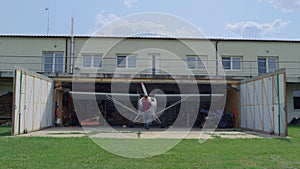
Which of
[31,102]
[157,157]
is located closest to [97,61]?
[31,102]

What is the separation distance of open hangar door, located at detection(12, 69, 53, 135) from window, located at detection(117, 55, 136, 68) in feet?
18.4

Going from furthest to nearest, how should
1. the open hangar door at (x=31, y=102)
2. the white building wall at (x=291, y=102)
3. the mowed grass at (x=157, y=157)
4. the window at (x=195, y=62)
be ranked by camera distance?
the white building wall at (x=291, y=102) → the window at (x=195, y=62) → the open hangar door at (x=31, y=102) → the mowed grass at (x=157, y=157)

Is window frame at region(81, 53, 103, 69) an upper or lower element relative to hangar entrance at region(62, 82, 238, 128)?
upper

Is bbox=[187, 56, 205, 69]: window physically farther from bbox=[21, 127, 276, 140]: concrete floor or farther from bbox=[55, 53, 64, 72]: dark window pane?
bbox=[55, 53, 64, 72]: dark window pane

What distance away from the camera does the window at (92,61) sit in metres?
20.3

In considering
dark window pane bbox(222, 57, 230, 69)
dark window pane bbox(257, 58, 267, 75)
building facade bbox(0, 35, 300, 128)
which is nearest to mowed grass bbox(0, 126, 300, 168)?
building facade bbox(0, 35, 300, 128)

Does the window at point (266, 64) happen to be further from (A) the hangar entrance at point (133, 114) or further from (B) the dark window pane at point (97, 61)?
(B) the dark window pane at point (97, 61)

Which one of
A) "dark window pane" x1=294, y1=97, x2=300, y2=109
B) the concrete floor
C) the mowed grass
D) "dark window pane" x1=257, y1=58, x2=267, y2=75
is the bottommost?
the concrete floor

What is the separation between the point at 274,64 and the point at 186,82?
8.20 m

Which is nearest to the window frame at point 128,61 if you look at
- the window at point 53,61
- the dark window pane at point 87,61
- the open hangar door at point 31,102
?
the dark window pane at point 87,61

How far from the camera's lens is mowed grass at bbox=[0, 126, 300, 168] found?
240 inches

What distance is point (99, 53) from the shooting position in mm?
20609

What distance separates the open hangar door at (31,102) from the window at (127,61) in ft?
18.4

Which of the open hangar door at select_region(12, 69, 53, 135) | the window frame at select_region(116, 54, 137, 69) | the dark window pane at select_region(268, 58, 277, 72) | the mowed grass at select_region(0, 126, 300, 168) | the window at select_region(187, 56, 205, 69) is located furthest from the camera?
the dark window pane at select_region(268, 58, 277, 72)
